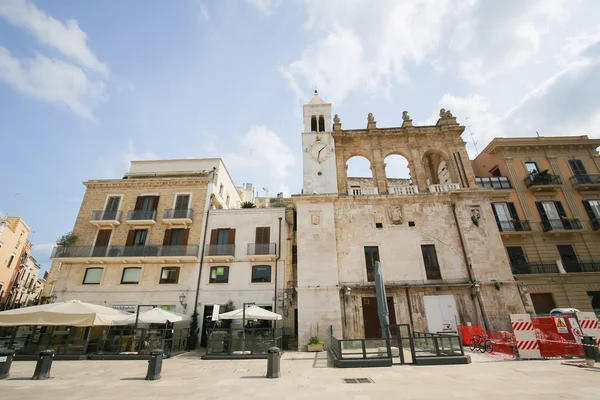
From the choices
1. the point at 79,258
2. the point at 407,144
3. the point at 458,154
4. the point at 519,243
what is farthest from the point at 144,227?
the point at 519,243

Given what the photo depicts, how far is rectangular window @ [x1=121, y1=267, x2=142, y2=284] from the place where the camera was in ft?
70.2

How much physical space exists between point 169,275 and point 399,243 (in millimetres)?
17441

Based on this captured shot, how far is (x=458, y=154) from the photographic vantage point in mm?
22359

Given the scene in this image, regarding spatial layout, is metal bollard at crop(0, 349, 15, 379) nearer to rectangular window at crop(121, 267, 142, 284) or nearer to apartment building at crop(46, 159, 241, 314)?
apartment building at crop(46, 159, 241, 314)

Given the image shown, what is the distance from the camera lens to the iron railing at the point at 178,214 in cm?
2270

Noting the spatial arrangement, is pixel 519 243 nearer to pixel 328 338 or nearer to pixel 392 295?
pixel 392 295

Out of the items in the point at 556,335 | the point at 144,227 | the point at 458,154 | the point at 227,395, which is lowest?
the point at 227,395

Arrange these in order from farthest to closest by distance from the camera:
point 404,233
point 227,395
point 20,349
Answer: point 404,233 → point 20,349 → point 227,395

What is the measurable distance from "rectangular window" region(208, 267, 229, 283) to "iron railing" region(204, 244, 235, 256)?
1150 mm

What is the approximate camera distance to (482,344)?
49.1ft

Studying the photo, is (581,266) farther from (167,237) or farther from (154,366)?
(167,237)

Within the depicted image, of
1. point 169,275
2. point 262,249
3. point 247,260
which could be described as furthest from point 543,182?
point 169,275

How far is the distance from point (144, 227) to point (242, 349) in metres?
14.3

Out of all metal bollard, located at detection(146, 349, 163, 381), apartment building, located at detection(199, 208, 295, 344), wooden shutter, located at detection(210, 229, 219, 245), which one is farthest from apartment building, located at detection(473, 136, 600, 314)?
wooden shutter, located at detection(210, 229, 219, 245)
